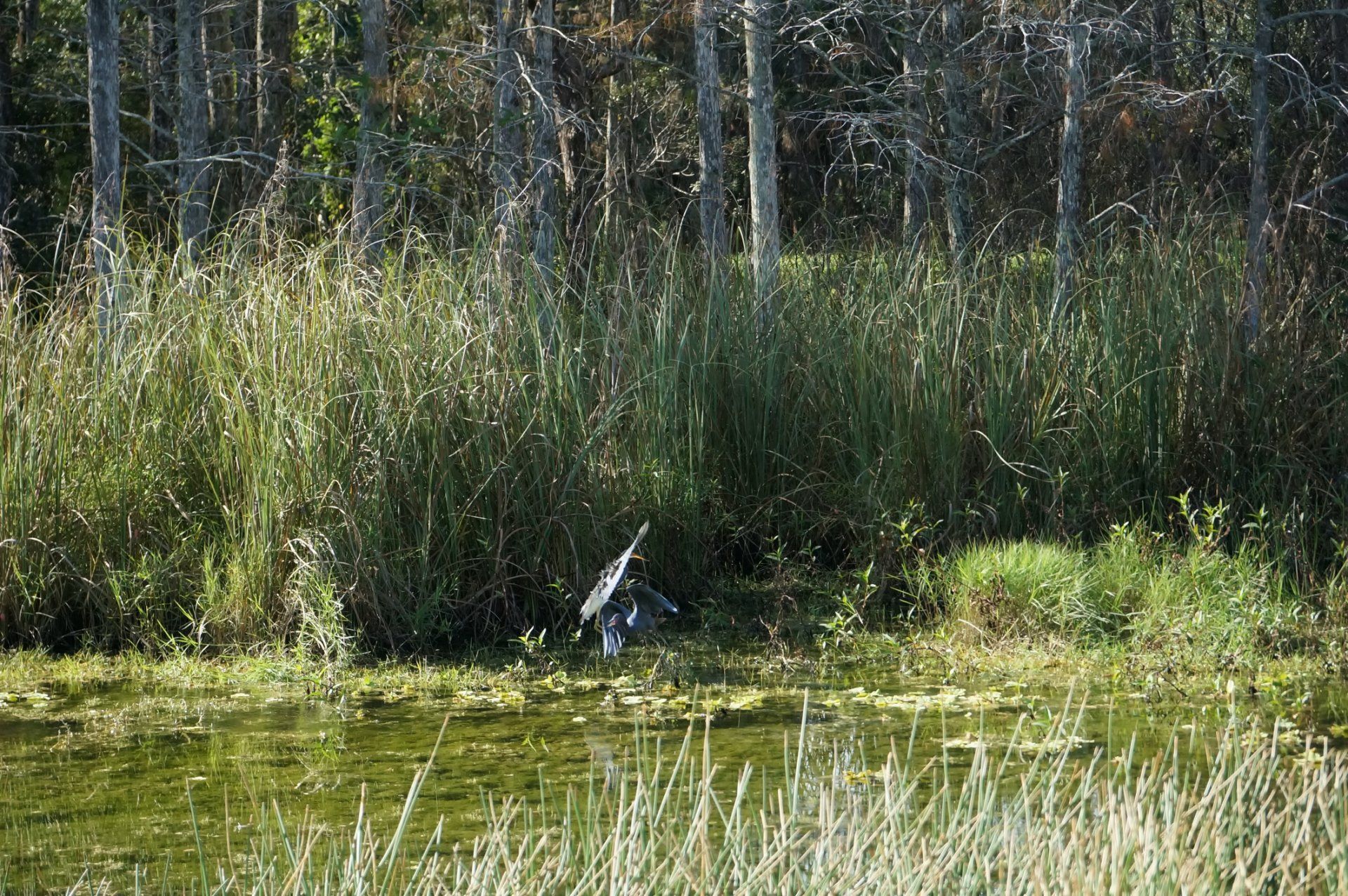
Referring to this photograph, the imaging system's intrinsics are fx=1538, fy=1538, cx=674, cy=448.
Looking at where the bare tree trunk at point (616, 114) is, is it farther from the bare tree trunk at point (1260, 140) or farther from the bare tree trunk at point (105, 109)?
the bare tree trunk at point (1260, 140)

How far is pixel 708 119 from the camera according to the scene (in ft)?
37.7

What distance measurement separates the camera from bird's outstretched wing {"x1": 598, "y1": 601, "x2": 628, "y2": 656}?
541 centimetres

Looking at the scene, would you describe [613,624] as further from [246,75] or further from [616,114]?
[246,75]

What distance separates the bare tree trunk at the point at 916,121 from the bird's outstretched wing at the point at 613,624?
5.61 meters

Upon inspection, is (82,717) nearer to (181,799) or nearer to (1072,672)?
(181,799)

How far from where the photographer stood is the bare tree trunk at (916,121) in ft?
35.9

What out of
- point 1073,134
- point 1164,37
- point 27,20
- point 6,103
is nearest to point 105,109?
point 1073,134

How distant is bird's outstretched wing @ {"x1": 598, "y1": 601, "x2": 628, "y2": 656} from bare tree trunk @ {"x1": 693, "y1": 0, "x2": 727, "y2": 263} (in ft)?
18.0

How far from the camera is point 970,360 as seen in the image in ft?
24.7

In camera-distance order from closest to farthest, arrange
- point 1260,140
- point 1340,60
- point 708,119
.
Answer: point 1260,140
point 708,119
point 1340,60

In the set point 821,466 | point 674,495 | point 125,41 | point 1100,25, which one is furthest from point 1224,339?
point 125,41

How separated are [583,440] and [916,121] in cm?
601

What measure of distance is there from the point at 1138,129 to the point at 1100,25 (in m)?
1.29

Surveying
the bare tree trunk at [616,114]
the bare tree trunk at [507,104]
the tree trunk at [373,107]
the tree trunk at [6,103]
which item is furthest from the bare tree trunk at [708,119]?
the tree trunk at [6,103]
